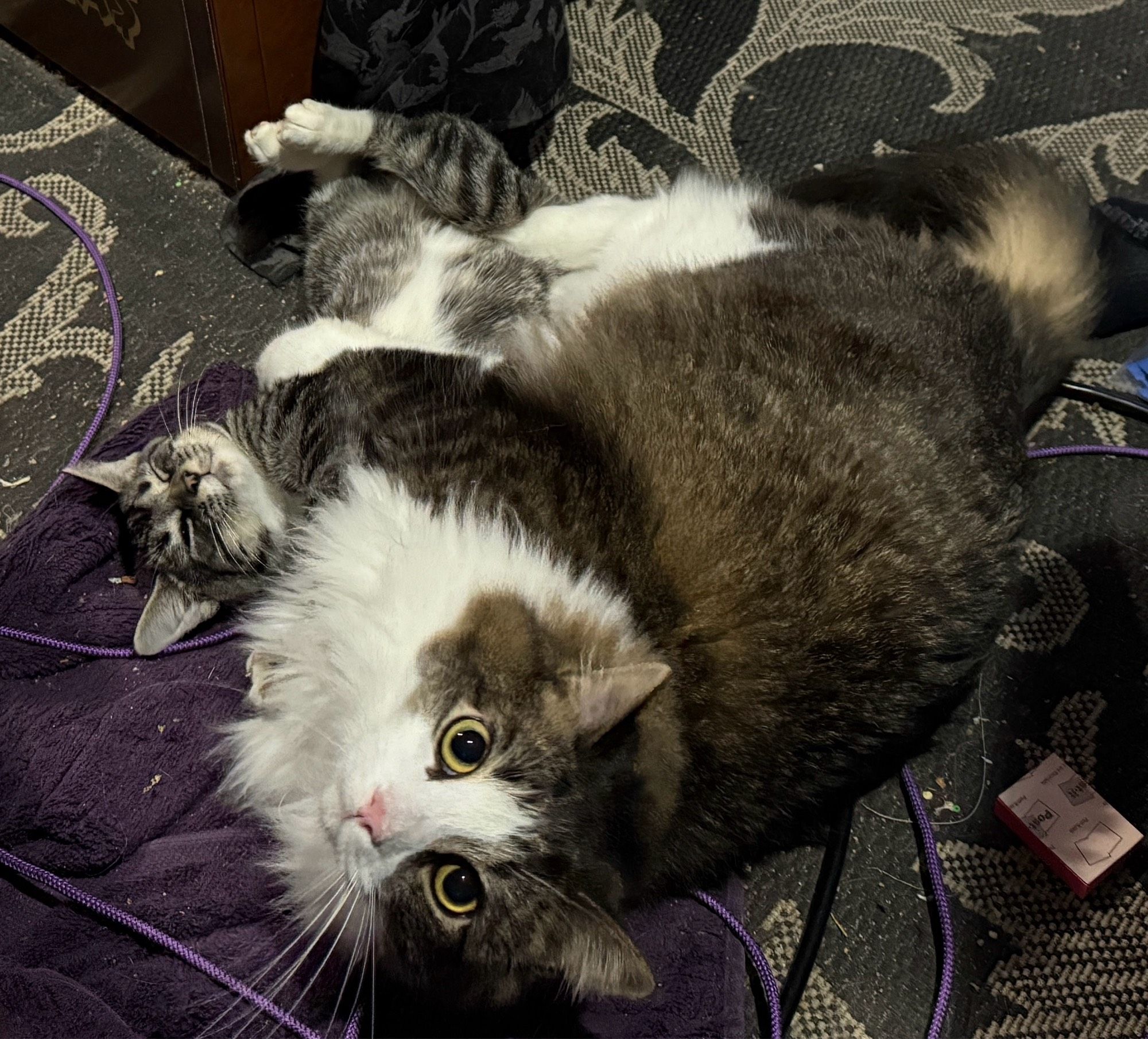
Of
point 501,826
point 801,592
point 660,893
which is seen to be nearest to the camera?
point 501,826

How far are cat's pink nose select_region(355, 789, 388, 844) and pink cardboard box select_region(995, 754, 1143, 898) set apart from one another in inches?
38.9

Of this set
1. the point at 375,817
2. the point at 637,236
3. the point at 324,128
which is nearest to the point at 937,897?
the point at 375,817

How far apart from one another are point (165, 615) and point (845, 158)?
1.47 m

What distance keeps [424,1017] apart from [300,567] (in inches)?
24.1

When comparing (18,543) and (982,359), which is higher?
(982,359)

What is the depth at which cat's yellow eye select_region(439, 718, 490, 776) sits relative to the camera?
36.1 inches

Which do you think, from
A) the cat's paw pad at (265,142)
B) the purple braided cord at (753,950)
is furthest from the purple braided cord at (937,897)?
the cat's paw pad at (265,142)

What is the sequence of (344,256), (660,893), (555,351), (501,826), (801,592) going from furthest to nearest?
(344,256), (555,351), (660,893), (801,592), (501,826)

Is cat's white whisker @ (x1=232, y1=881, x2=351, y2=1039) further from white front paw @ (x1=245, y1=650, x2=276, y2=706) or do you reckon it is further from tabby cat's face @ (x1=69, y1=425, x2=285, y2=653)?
tabby cat's face @ (x1=69, y1=425, x2=285, y2=653)

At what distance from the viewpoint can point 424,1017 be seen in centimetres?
116

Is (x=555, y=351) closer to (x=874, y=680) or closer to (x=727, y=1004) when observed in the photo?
(x=874, y=680)

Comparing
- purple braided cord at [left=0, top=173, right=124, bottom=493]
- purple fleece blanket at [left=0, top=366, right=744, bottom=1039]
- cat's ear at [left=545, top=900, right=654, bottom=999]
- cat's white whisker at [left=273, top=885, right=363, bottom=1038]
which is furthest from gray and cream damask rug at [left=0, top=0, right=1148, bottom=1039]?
cat's white whisker at [left=273, top=885, right=363, bottom=1038]

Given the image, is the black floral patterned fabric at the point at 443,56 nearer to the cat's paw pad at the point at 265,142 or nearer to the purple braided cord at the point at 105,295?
the cat's paw pad at the point at 265,142

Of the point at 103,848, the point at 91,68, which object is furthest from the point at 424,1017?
the point at 91,68
